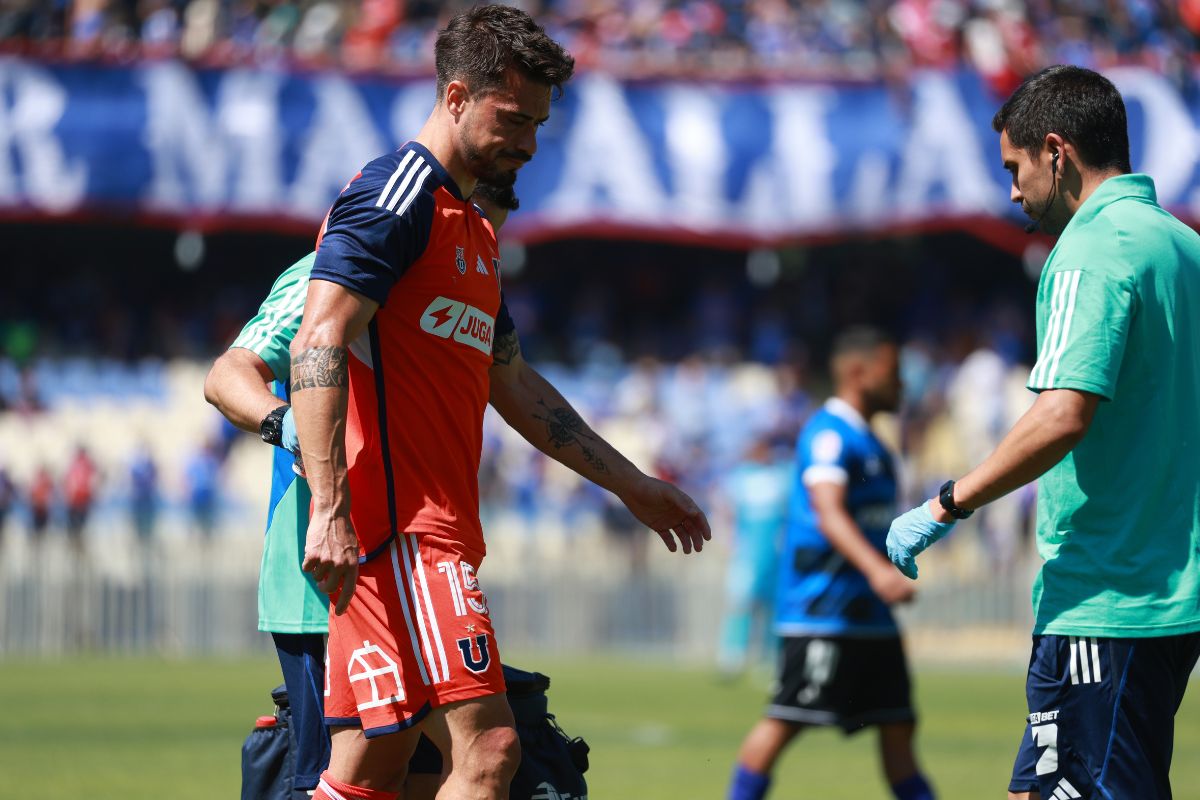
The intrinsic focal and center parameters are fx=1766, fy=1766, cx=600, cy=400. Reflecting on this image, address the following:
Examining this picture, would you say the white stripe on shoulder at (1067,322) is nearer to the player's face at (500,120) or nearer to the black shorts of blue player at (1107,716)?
the black shorts of blue player at (1107,716)

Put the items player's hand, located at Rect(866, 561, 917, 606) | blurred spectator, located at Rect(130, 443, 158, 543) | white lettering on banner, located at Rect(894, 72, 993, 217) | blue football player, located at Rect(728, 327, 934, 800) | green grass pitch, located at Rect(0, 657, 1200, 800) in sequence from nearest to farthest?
Result: player's hand, located at Rect(866, 561, 917, 606) → blue football player, located at Rect(728, 327, 934, 800) → green grass pitch, located at Rect(0, 657, 1200, 800) → blurred spectator, located at Rect(130, 443, 158, 543) → white lettering on banner, located at Rect(894, 72, 993, 217)

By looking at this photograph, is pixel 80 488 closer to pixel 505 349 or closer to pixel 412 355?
pixel 505 349

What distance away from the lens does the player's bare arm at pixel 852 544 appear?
25.7 feet

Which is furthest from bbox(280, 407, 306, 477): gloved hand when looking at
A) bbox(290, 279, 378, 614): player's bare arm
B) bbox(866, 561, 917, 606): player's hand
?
bbox(866, 561, 917, 606): player's hand

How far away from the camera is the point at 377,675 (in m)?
4.73

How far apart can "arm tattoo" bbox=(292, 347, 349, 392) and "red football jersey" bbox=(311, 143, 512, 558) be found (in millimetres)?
198

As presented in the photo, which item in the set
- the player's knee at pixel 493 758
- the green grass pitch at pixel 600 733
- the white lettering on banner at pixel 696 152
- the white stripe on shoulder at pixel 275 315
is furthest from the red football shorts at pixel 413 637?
the white lettering on banner at pixel 696 152

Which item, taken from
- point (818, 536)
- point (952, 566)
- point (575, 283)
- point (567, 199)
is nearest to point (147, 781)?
point (818, 536)

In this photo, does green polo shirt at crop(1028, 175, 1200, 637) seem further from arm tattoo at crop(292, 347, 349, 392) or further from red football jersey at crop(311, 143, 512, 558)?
arm tattoo at crop(292, 347, 349, 392)

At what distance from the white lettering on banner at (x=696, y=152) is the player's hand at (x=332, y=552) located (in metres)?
21.0

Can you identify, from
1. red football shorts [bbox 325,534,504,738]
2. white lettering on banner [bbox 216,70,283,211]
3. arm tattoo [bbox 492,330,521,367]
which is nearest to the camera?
red football shorts [bbox 325,534,504,738]

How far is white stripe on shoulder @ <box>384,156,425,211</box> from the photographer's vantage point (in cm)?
472

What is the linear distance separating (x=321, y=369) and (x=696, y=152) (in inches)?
827

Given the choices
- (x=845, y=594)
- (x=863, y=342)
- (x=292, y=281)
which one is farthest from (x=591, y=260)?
(x=292, y=281)
